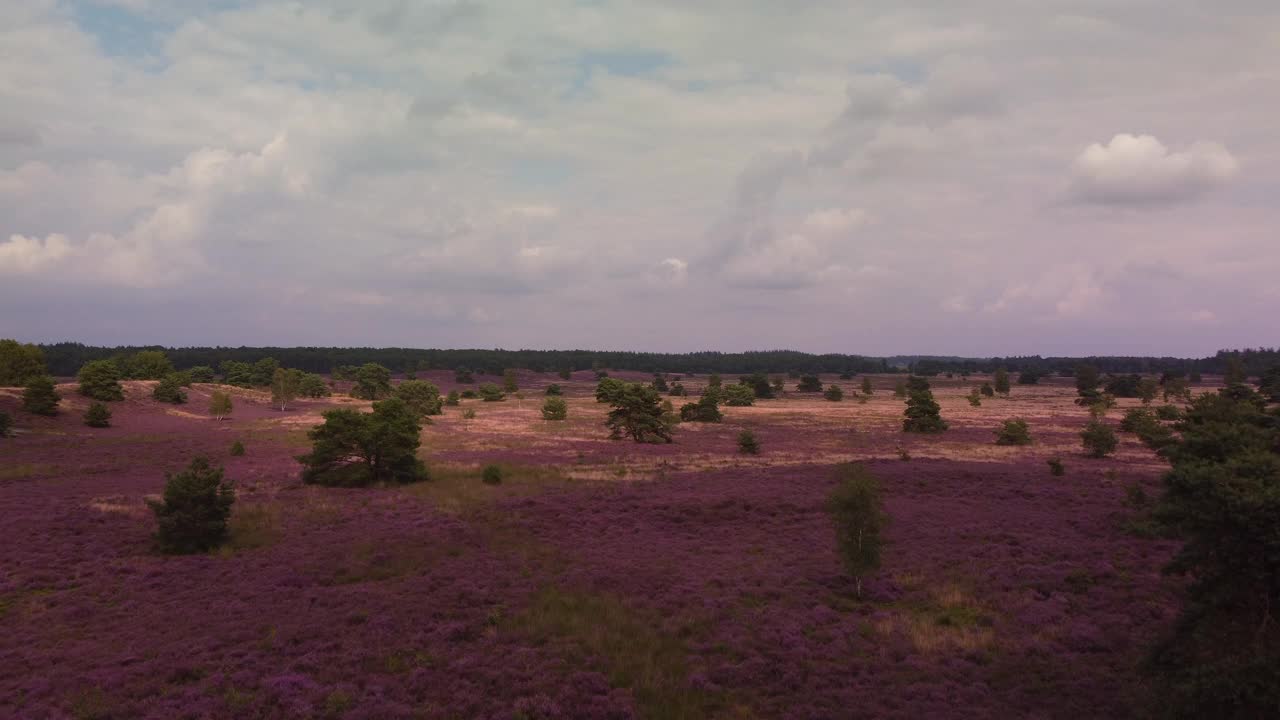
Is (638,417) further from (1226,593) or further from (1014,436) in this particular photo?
(1226,593)

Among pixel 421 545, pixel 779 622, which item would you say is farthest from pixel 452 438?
pixel 779 622

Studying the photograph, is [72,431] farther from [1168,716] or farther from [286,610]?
[1168,716]

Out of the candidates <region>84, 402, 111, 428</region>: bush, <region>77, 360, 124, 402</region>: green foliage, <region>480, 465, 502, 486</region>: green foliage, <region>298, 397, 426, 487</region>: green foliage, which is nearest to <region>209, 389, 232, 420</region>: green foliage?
<region>77, 360, 124, 402</region>: green foliage

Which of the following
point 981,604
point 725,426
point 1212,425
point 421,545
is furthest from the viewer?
point 725,426

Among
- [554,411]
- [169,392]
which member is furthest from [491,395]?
[169,392]

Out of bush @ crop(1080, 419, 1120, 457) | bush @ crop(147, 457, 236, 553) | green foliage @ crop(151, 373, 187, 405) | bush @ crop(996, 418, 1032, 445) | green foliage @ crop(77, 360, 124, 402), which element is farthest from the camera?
green foliage @ crop(151, 373, 187, 405)

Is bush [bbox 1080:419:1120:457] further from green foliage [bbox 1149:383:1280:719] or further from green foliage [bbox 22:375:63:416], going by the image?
green foliage [bbox 22:375:63:416]

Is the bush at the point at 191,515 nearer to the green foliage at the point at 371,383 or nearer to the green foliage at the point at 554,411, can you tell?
the green foliage at the point at 554,411
